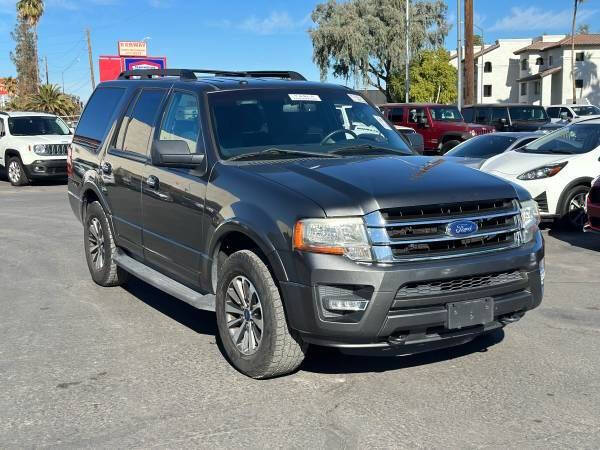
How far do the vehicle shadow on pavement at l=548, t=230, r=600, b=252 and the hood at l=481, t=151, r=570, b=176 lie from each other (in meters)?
1.03

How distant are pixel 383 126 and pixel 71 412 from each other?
3227mm

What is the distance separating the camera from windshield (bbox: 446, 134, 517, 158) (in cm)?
1263

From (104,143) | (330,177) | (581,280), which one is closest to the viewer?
(330,177)

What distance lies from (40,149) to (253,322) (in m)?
14.6

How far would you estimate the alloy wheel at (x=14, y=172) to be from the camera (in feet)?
58.4

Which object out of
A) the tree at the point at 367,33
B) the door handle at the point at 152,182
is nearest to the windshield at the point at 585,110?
the tree at the point at 367,33

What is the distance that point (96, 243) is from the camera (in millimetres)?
6922

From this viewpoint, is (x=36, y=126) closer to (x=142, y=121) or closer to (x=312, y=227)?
(x=142, y=121)

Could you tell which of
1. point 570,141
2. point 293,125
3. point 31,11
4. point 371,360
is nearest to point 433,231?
point 371,360

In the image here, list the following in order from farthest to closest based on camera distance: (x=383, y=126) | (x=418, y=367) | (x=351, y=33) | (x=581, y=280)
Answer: (x=351, y=33) < (x=581, y=280) < (x=383, y=126) < (x=418, y=367)

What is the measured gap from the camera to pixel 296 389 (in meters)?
4.26

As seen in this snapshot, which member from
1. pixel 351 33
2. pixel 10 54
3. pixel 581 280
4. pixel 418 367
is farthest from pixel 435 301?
pixel 10 54

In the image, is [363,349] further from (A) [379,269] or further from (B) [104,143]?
(B) [104,143]

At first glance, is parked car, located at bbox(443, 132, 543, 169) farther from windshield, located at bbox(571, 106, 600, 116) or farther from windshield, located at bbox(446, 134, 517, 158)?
windshield, located at bbox(571, 106, 600, 116)
